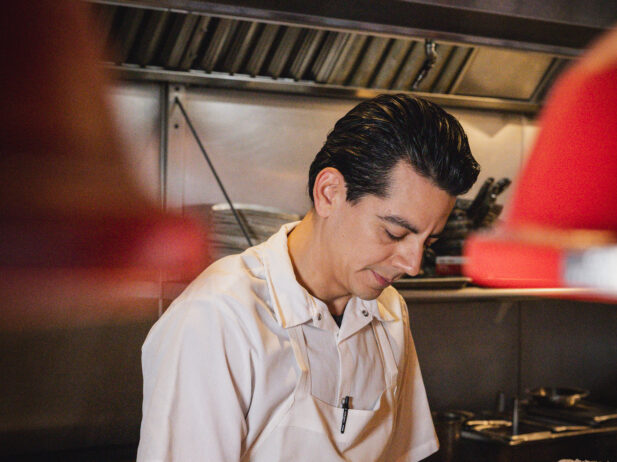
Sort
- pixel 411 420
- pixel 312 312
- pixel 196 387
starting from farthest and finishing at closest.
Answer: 1. pixel 411 420
2. pixel 312 312
3. pixel 196 387

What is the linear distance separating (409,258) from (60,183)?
5.18ft

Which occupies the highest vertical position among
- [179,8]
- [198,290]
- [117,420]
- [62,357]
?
[179,8]

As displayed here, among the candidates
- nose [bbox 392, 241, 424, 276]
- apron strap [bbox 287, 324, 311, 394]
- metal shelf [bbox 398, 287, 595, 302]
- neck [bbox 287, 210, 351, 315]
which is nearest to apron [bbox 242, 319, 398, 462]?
apron strap [bbox 287, 324, 311, 394]

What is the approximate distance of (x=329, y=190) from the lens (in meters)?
1.49

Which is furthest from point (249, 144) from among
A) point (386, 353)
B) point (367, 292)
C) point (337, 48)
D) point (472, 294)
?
point (367, 292)

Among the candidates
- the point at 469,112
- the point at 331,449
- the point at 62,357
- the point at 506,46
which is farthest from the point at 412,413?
the point at 469,112

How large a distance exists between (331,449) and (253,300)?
383 millimetres

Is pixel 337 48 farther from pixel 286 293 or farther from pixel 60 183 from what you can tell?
pixel 286 293

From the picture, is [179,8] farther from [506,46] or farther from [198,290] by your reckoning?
[506,46]

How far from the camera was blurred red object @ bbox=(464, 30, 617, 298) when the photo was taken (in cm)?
338

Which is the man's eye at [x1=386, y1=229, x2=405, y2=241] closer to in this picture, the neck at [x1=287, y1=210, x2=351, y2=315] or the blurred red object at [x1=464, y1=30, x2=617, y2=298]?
the neck at [x1=287, y1=210, x2=351, y2=315]

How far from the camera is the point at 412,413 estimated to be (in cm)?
188

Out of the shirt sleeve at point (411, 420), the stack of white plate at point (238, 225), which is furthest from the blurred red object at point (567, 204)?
the shirt sleeve at point (411, 420)

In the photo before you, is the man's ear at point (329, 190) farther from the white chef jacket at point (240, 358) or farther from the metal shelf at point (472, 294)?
the metal shelf at point (472, 294)
